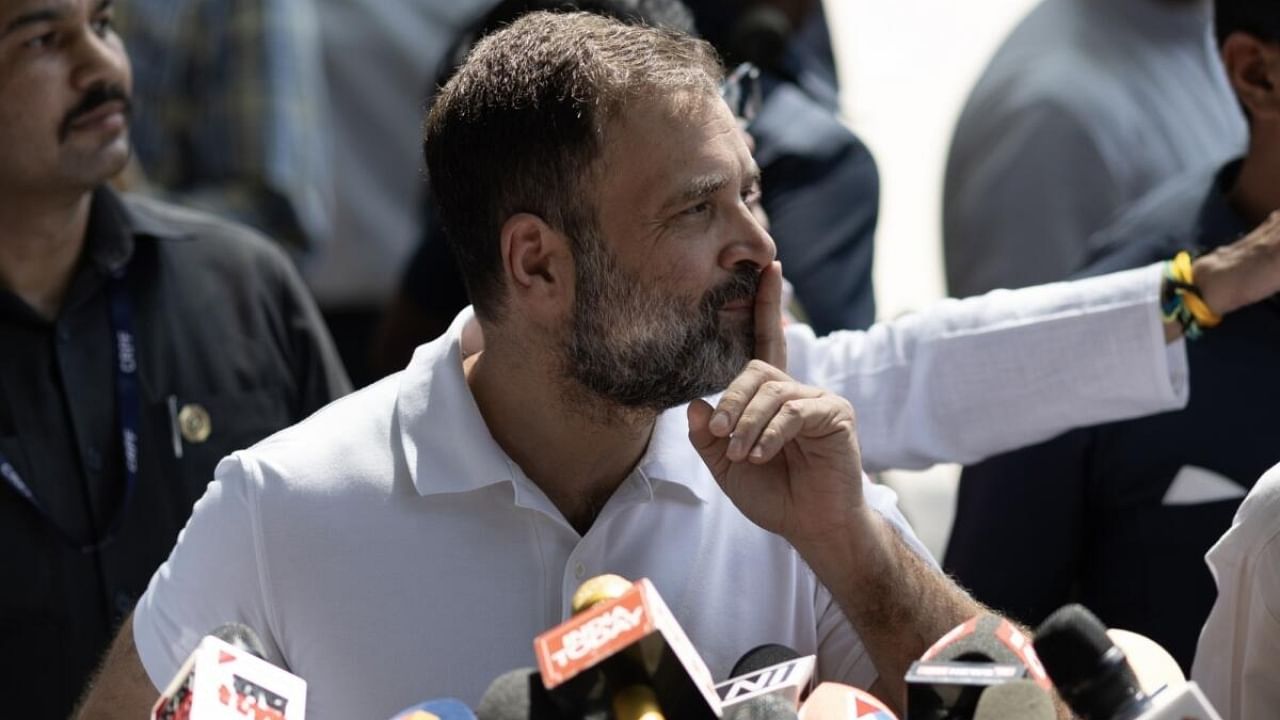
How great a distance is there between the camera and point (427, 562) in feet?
8.68

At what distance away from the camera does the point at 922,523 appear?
6.56m

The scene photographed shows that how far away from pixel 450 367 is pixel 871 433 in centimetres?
80

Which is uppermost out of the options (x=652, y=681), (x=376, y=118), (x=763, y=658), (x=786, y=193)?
(x=652, y=681)

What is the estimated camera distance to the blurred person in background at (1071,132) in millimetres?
4449

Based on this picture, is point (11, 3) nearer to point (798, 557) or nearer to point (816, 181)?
point (816, 181)

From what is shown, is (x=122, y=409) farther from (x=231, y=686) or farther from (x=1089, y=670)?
(x=1089, y=670)

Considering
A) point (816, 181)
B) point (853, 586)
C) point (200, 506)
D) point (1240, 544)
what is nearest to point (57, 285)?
point (200, 506)

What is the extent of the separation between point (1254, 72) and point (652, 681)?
2.23m

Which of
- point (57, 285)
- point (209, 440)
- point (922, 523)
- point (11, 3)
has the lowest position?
point (922, 523)

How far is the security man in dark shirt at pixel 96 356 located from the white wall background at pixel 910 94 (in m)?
4.43

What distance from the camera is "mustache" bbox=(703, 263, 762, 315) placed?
2.71 m

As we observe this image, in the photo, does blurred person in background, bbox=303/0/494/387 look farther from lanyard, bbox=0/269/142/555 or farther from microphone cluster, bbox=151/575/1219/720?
microphone cluster, bbox=151/575/1219/720

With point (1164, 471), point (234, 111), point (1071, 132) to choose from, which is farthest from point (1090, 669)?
point (234, 111)

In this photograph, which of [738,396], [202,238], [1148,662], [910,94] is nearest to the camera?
[1148,662]
